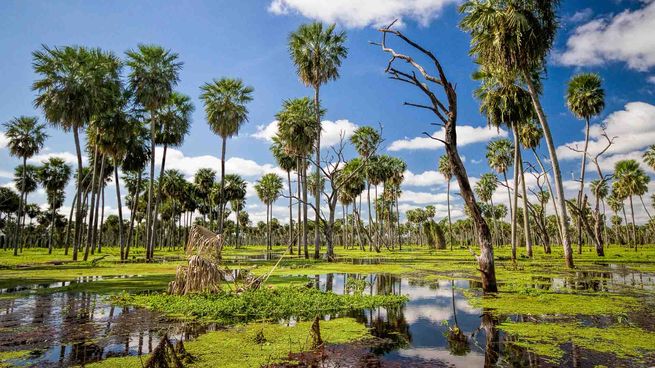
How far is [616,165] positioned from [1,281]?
80378mm

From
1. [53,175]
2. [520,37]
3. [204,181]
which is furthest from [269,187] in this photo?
[520,37]

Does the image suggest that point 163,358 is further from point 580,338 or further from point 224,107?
point 224,107

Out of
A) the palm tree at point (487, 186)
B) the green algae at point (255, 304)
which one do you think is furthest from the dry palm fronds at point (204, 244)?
the palm tree at point (487, 186)

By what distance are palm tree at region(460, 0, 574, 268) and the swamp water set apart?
51.8ft

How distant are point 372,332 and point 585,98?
139ft

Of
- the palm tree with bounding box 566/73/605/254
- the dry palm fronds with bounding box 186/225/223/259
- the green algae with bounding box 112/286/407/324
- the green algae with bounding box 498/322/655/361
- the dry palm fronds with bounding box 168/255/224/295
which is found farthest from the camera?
the palm tree with bounding box 566/73/605/254

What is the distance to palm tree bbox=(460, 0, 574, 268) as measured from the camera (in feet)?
75.3

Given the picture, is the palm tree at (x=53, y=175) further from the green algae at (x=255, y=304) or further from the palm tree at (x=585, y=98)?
the palm tree at (x=585, y=98)

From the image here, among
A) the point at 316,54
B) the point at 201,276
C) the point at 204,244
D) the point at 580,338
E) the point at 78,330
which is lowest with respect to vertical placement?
the point at 78,330

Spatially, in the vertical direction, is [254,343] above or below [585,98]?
below

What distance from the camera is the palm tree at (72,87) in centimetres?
3234

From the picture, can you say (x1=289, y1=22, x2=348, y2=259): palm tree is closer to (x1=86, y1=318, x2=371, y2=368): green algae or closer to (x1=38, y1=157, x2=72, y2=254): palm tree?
(x1=86, y1=318, x2=371, y2=368): green algae

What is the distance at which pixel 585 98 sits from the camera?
126 ft

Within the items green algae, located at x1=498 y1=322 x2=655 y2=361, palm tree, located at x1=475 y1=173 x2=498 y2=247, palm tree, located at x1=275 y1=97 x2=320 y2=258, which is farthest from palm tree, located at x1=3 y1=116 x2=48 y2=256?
palm tree, located at x1=475 y1=173 x2=498 y2=247
